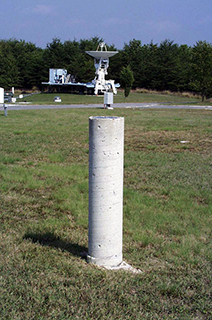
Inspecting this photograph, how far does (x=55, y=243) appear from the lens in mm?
3635

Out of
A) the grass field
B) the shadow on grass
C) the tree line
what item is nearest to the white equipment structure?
the tree line

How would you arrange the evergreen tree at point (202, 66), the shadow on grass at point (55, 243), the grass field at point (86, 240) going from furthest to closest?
the evergreen tree at point (202, 66) → the shadow on grass at point (55, 243) → the grass field at point (86, 240)

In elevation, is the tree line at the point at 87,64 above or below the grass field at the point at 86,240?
above

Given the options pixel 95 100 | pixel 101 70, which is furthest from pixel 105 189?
pixel 101 70

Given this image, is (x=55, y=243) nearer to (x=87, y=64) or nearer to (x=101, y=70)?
(x=101, y=70)

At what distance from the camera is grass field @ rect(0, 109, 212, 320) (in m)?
2.51

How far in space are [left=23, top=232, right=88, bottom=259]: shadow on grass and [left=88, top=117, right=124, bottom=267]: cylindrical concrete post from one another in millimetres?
276

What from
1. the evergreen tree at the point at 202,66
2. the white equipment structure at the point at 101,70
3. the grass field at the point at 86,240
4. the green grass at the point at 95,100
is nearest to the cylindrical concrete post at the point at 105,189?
the grass field at the point at 86,240

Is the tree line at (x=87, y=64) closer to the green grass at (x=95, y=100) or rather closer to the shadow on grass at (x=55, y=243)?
the green grass at (x=95, y=100)

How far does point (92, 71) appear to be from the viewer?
65.1 m

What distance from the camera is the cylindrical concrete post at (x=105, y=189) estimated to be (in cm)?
301

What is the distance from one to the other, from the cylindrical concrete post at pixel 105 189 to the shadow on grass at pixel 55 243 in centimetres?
28

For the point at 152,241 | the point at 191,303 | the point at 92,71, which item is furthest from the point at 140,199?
the point at 92,71

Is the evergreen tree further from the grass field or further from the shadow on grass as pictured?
the shadow on grass
